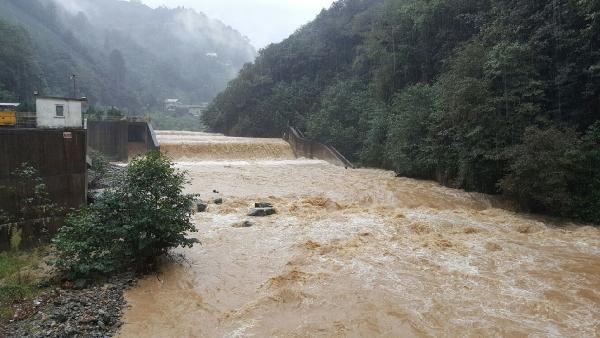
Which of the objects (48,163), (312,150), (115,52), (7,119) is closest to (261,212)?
(48,163)

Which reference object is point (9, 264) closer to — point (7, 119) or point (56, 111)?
point (7, 119)

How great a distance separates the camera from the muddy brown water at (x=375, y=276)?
18.5 feet

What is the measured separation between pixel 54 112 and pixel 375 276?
12.9 metres

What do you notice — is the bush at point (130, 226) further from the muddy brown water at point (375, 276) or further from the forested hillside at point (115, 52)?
the forested hillside at point (115, 52)

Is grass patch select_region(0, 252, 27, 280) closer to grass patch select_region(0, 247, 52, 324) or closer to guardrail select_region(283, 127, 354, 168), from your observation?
grass patch select_region(0, 247, 52, 324)

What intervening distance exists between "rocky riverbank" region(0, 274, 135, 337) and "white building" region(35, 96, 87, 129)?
9690mm

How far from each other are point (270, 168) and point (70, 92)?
43572mm

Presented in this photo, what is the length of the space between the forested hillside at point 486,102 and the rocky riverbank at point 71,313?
10740 millimetres

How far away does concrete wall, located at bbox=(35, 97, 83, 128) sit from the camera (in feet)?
46.4

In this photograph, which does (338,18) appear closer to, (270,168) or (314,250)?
(270,168)

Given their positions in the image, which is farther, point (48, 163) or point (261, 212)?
point (261, 212)

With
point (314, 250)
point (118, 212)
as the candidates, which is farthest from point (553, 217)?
point (118, 212)

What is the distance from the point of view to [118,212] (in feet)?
23.9

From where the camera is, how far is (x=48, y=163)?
837 centimetres
